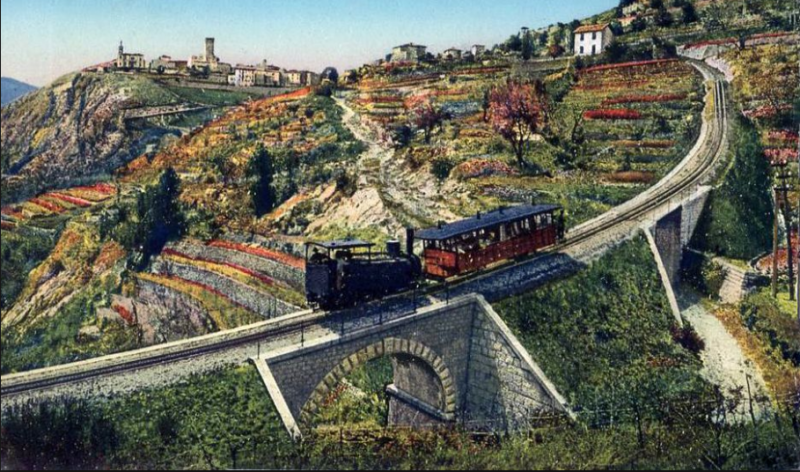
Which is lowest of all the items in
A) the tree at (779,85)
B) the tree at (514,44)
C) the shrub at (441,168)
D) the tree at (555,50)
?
the shrub at (441,168)

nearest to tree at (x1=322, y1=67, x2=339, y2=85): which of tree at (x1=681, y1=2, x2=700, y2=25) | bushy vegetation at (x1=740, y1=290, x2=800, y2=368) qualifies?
tree at (x1=681, y1=2, x2=700, y2=25)

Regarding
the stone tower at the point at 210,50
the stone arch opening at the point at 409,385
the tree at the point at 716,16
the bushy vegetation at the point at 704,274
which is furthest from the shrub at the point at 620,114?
the stone tower at the point at 210,50

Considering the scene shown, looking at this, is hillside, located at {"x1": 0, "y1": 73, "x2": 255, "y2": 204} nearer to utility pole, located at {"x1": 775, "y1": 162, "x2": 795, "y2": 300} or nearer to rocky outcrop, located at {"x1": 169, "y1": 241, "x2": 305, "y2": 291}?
rocky outcrop, located at {"x1": 169, "y1": 241, "x2": 305, "y2": 291}

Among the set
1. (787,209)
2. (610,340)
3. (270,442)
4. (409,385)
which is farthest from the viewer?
(787,209)

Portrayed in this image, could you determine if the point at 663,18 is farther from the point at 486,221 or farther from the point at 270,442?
the point at 270,442

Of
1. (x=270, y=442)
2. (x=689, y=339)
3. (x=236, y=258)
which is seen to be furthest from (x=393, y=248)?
(x=689, y=339)

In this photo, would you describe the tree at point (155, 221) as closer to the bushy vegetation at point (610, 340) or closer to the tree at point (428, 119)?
the tree at point (428, 119)

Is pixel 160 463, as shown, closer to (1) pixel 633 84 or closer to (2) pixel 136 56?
(2) pixel 136 56
